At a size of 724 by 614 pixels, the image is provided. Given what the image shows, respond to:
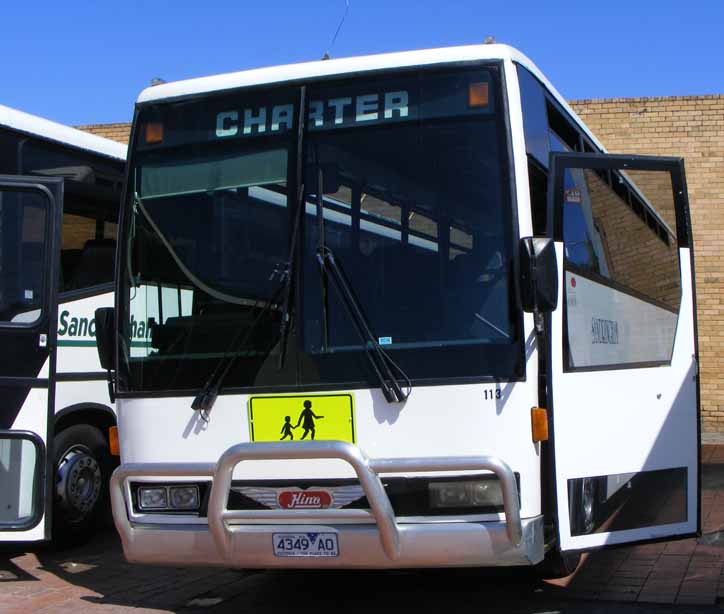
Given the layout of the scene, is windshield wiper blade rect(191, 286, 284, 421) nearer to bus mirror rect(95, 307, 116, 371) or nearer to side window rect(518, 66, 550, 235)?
bus mirror rect(95, 307, 116, 371)

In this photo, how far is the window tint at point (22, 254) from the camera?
7.00 metres

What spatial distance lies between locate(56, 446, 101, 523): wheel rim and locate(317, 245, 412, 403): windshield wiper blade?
3.63 m

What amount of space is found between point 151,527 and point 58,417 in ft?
9.03

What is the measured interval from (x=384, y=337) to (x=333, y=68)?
153cm

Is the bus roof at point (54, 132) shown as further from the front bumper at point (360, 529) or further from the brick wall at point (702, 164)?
the brick wall at point (702, 164)

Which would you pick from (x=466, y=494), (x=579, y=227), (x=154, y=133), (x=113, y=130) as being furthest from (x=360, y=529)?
(x=113, y=130)

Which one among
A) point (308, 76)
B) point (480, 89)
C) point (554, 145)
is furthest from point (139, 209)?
point (554, 145)

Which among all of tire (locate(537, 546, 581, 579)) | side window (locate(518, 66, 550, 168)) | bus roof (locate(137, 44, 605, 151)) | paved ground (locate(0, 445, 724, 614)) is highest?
bus roof (locate(137, 44, 605, 151))

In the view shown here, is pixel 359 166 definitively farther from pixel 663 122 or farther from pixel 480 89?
pixel 663 122

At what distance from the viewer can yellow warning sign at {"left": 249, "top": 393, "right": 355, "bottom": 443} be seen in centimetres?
505

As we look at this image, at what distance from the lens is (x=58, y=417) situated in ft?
25.5

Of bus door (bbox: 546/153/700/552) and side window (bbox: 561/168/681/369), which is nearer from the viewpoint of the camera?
bus door (bbox: 546/153/700/552)

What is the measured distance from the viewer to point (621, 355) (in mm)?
5594

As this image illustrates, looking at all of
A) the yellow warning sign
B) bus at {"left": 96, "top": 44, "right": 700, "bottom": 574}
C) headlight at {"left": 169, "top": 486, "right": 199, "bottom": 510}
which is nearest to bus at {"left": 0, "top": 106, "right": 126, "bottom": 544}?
bus at {"left": 96, "top": 44, "right": 700, "bottom": 574}
